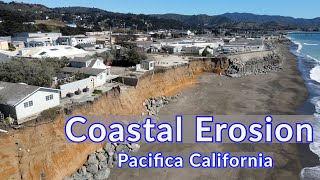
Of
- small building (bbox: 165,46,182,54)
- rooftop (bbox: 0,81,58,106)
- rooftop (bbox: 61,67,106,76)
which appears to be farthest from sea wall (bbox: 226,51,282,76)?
rooftop (bbox: 0,81,58,106)

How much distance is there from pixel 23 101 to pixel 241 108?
21.2 meters

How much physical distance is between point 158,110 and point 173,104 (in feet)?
8.72

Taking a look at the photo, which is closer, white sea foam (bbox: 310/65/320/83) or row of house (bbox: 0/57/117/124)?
row of house (bbox: 0/57/117/124)

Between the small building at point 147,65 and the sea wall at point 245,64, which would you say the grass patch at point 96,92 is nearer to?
the small building at point 147,65

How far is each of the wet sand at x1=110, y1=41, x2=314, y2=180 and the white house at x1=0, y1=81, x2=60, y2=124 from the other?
6.13 m

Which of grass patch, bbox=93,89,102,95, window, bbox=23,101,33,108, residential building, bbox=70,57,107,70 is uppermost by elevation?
residential building, bbox=70,57,107,70

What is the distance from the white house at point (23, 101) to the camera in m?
16.9

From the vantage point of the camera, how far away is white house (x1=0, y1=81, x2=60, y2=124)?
55.4ft

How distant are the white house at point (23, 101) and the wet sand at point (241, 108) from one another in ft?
20.1

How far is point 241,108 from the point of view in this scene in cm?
3083

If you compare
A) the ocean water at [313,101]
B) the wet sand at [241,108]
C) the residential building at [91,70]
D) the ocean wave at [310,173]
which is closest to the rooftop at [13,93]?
the wet sand at [241,108]

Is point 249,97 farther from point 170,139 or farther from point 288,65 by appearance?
point 288,65

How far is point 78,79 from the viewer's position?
26.2 m

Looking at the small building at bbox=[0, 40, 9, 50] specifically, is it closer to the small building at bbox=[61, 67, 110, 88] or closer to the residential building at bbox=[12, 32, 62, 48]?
the residential building at bbox=[12, 32, 62, 48]
